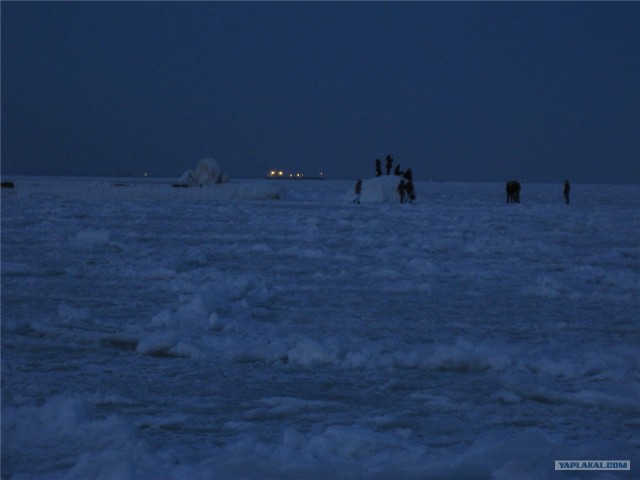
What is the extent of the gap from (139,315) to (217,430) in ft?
9.43

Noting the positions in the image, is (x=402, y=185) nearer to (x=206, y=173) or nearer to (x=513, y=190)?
(x=513, y=190)

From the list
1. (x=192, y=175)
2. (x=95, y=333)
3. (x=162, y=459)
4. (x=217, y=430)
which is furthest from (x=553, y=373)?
(x=192, y=175)

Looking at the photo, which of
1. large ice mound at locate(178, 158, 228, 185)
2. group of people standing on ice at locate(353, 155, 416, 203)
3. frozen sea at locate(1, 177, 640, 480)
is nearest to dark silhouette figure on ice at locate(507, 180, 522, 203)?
group of people standing on ice at locate(353, 155, 416, 203)

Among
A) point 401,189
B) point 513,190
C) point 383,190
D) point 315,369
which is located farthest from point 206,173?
point 315,369

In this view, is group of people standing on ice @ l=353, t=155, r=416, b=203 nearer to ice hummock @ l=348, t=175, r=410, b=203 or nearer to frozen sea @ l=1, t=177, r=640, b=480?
ice hummock @ l=348, t=175, r=410, b=203

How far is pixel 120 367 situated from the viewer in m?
4.28

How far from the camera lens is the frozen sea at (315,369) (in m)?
2.94

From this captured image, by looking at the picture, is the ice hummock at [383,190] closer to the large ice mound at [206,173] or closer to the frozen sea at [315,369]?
the large ice mound at [206,173]

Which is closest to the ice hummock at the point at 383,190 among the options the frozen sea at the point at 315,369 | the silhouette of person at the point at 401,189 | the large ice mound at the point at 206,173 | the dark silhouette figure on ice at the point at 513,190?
the silhouette of person at the point at 401,189

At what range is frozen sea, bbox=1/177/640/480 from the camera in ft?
9.66

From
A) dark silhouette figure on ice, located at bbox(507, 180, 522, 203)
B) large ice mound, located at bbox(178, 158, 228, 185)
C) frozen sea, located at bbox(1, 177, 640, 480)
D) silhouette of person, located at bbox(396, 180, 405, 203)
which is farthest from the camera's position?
large ice mound, located at bbox(178, 158, 228, 185)

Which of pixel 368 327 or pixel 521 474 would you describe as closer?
pixel 521 474

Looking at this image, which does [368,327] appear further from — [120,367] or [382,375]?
[120,367]

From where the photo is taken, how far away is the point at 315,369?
433cm
